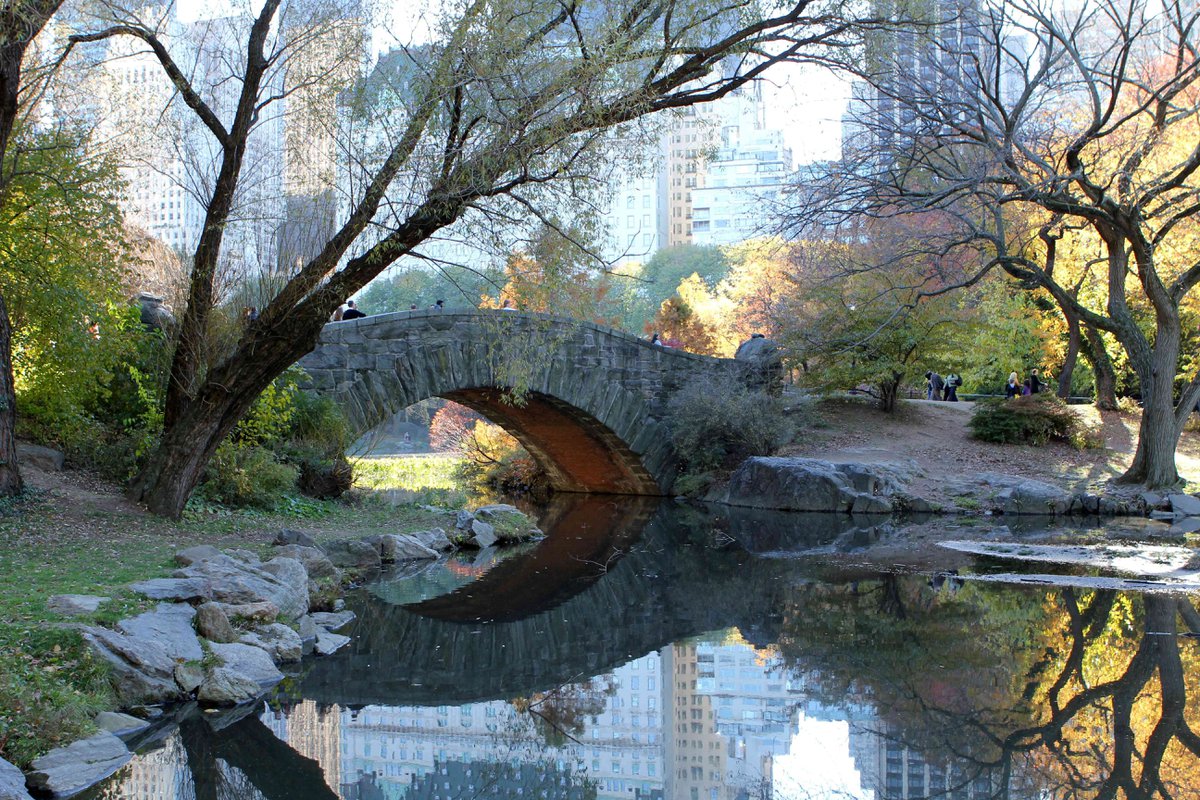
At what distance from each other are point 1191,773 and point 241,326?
9.49 meters

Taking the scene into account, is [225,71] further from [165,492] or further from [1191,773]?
[1191,773]

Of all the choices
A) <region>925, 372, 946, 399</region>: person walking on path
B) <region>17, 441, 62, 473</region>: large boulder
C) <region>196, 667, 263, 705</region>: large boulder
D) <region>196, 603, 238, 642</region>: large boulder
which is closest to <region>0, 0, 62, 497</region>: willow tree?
<region>17, 441, 62, 473</region>: large boulder

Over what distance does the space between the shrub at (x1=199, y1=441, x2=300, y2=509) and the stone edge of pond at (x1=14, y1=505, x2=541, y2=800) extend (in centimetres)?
256

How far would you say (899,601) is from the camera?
7.93 metres

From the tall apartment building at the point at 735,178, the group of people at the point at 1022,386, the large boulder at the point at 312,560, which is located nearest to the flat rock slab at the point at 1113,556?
the large boulder at the point at 312,560

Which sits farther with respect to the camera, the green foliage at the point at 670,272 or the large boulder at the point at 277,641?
the green foliage at the point at 670,272

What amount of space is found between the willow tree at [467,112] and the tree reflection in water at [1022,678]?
12.9ft

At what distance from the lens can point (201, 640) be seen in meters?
5.86

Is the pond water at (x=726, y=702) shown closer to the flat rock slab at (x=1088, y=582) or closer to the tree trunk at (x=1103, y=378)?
the flat rock slab at (x=1088, y=582)

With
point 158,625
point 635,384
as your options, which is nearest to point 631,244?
point 158,625

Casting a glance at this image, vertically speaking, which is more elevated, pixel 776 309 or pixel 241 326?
pixel 776 309

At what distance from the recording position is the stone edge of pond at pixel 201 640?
4.38 metres

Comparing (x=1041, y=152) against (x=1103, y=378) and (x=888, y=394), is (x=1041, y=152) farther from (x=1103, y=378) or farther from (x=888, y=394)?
(x=1103, y=378)

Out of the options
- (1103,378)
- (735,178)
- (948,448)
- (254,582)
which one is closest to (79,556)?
(254,582)
